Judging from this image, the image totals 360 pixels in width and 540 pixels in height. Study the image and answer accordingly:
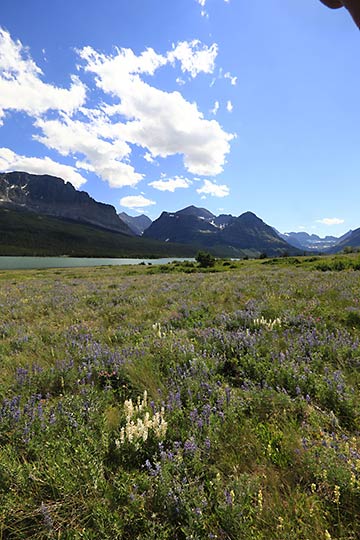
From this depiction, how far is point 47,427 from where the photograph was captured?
9.87ft

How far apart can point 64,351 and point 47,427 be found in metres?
2.85

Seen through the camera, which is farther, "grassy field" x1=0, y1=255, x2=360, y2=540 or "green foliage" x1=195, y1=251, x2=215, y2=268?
"green foliage" x1=195, y1=251, x2=215, y2=268

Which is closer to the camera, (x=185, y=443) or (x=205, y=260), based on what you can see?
(x=185, y=443)

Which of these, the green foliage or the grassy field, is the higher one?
the green foliage

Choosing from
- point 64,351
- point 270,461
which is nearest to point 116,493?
point 270,461

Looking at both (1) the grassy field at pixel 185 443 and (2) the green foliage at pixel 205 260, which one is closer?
(1) the grassy field at pixel 185 443

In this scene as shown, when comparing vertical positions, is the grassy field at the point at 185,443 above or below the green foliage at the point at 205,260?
below

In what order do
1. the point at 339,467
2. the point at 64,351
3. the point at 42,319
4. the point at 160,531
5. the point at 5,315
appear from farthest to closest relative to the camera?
the point at 5,315 < the point at 42,319 < the point at 64,351 < the point at 339,467 < the point at 160,531

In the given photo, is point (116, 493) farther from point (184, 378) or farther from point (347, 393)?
point (347, 393)

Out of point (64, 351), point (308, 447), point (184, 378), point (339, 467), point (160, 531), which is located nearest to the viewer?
point (160, 531)

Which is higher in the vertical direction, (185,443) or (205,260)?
(205,260)

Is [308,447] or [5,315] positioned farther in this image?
[5,315]

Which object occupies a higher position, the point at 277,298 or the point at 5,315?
the point at 277,298

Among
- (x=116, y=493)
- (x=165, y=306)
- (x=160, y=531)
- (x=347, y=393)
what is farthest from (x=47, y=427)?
(x=165, y=306)
